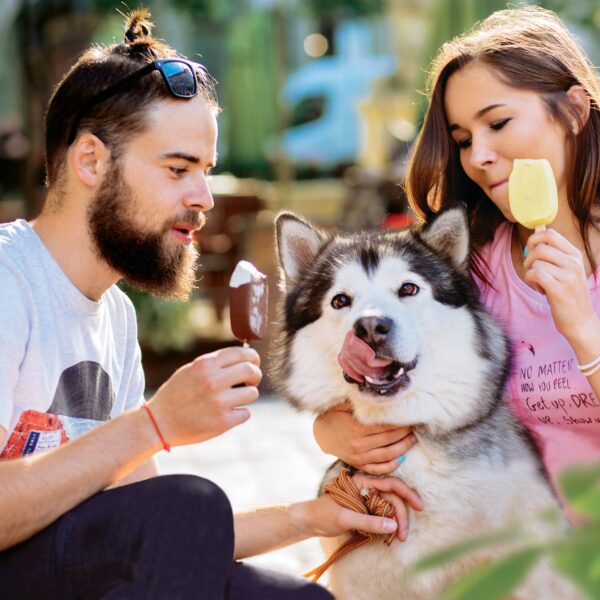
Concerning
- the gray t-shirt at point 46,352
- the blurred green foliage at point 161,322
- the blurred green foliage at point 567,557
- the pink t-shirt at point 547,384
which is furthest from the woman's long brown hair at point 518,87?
the blurred green foliage at point 161,322

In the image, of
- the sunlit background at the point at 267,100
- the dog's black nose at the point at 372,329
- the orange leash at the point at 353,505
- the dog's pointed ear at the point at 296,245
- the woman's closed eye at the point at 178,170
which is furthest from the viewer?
the sunlit background at the point at 267,100

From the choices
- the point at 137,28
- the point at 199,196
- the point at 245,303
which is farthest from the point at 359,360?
the point at 137,28

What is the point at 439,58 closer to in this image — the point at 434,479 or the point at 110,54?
the point at 110,54

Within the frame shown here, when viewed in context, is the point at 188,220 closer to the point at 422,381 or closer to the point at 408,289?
the point at 408,289

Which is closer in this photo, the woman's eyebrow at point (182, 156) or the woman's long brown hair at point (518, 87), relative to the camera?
the woman's eyebrow at point (182, 156)

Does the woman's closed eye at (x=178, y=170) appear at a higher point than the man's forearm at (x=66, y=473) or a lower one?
higher

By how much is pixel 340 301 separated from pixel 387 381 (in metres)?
0.29

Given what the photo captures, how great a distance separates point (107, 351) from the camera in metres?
2.16

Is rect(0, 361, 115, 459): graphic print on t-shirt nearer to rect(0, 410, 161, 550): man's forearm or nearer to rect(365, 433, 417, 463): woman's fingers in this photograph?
rect(0, 410, 161, 550): man's forearm

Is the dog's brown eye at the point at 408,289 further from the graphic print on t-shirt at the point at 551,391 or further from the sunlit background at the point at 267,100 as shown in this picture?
the sunlit background at the point at 267,100

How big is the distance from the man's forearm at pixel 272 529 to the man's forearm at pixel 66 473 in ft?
1.75

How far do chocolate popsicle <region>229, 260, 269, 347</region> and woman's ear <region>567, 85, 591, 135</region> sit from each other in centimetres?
111

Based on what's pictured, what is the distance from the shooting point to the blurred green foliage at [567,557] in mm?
597

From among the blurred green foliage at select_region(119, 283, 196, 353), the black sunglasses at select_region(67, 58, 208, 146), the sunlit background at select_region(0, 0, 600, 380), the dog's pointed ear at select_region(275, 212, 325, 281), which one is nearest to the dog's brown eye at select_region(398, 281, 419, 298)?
the dog's pointed ear at select_region(275, 212, 325, 281)
